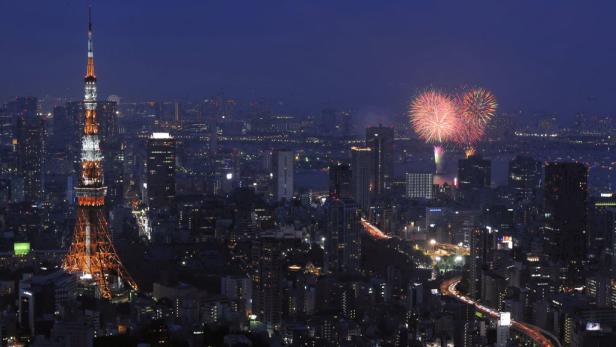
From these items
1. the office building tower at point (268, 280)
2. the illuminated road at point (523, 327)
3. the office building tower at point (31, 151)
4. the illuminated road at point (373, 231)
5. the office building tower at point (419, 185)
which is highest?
the office building tower at point (31, 151)

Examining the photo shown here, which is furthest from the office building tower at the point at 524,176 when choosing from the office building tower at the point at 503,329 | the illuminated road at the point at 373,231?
the office building tower at the point at 503,329

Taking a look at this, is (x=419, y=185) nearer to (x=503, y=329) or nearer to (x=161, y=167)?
(x=161, y=167)

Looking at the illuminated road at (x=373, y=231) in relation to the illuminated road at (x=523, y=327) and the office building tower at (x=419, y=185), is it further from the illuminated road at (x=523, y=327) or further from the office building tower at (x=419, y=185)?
the illuminated road at (x=523, y=327)

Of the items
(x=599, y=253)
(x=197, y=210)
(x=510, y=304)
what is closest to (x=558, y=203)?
(x=599, y=253)

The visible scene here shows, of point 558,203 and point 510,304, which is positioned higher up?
point 558,203

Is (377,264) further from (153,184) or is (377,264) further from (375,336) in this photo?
(153,184)

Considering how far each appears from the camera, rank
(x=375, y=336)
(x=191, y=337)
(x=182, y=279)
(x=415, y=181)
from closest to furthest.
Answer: (x=191, y=337) < (x=375, y=336) < (x=182, y=279) < (x=415, y=181)

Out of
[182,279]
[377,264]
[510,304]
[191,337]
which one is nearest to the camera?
[191,337]
